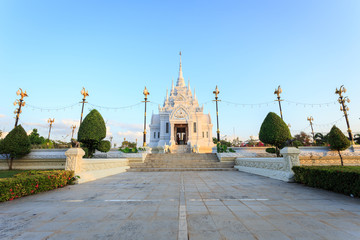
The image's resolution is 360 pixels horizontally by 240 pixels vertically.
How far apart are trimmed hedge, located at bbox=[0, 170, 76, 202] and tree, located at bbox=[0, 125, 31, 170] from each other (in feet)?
43.3

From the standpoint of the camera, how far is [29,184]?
17.6 ft

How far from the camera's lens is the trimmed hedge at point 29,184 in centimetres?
471

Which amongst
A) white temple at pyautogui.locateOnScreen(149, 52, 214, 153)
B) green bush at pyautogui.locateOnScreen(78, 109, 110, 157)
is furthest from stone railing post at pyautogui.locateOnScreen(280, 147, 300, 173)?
white temple at pyautogui.locateOnScreen(149, 52, 214, 153)

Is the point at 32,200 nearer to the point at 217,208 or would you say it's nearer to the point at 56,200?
the point at 56,200

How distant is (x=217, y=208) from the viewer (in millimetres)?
3918

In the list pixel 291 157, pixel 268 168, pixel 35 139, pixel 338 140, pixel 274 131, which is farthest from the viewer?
pixel 35 139

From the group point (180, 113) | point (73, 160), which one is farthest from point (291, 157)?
point (180, 113)

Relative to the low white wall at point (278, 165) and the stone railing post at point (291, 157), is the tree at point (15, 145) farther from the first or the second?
the stone railing post at point (291, 157)

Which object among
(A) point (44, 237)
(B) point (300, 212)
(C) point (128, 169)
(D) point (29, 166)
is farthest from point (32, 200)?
(D) point (29, 166)

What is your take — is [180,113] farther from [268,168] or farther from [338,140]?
[338,140]

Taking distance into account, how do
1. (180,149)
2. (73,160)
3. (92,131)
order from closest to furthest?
(73,160) < (92,131) < (180,149)

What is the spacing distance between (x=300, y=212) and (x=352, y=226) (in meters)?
0.83

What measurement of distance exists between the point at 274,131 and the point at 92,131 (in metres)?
17.0

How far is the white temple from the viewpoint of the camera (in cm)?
2777
